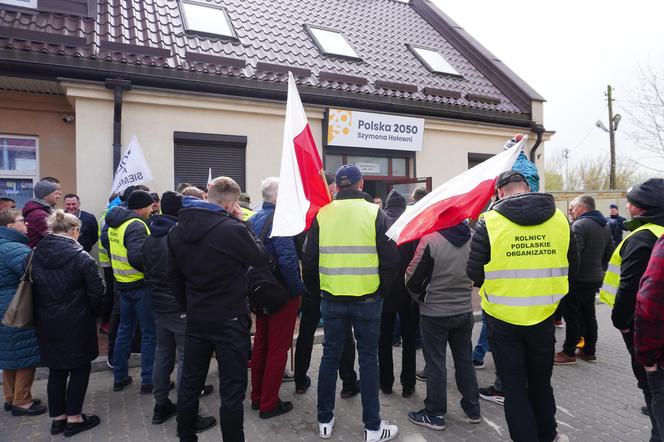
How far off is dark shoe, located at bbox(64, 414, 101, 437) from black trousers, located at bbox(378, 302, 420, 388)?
2.71 meters

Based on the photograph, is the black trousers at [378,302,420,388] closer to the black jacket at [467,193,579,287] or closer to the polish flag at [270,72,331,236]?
the black jacket at [467,193,579,287]

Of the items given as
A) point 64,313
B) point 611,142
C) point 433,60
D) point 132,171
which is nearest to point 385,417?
point 64,313

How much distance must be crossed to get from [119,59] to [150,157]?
1.65 m

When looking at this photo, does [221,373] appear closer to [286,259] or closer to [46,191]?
[286,259]

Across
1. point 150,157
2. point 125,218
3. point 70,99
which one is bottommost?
point 125,218

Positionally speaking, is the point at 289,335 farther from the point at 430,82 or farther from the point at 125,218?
the point at 430,82

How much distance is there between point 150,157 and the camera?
7.50 meters

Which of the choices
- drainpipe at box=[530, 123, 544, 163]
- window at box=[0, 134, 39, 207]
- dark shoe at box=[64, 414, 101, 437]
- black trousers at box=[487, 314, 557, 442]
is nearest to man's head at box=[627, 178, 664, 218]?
black trousers at box=[487, 314, 557, 442]

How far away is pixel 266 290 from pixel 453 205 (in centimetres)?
176

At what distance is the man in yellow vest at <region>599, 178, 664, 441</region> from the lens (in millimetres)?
2900

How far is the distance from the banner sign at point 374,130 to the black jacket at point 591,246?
15.3ft

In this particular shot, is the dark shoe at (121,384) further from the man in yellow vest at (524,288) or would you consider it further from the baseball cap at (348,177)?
the man in yellow vest at (524,288)

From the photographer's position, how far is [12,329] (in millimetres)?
3979

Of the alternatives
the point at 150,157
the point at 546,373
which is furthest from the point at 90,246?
the point at 546,373
